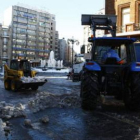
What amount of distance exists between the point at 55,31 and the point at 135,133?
134 m

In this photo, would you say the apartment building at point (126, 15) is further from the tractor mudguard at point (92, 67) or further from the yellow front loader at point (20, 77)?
the tractor mudguard at point (92, 67)

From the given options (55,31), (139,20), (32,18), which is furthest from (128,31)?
(55,31)

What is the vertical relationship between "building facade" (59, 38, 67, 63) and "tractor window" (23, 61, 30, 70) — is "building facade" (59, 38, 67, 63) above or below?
above

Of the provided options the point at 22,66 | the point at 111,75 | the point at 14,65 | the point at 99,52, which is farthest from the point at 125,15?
the point at 111,75

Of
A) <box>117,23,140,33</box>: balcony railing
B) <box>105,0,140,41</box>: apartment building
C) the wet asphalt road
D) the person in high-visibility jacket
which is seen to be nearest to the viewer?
the wet asphalt road

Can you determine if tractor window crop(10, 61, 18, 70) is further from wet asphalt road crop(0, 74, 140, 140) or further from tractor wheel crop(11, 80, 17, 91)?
wet asphalt road crop(0, 74, 140, 140)

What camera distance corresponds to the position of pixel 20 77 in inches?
631

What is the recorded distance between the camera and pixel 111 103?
31.7 feet

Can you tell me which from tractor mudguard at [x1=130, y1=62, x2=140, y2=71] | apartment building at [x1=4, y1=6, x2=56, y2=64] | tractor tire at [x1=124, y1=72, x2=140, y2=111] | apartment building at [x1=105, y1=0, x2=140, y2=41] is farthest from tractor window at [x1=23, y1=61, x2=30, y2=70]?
apartment building at [x1=4, y1=6, x2=56, y2=64]

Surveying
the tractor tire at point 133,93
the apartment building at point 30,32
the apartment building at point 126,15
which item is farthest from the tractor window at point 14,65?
the apartment building at point 30,32

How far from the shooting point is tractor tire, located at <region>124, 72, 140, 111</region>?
303 inches

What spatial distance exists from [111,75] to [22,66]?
1003 cm

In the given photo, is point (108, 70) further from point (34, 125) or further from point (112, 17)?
point (112, 17)

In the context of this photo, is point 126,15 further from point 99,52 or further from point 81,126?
point 81,126
